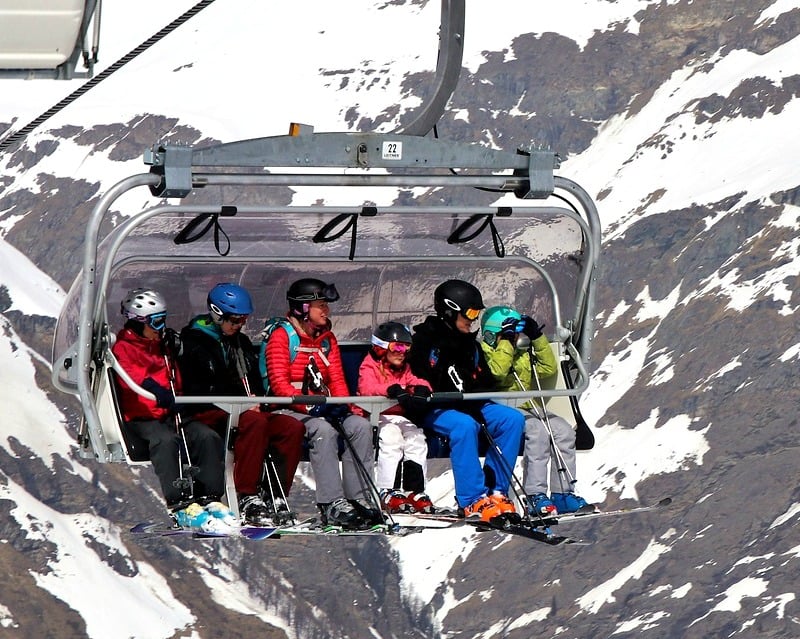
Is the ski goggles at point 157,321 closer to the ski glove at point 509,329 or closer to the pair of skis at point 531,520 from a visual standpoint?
the pair of skis at point 531,520

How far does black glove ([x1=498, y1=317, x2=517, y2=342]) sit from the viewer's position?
50.2ft

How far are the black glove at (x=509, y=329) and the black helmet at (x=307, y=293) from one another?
1713 millimetres

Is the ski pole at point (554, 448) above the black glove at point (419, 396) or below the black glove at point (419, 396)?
below

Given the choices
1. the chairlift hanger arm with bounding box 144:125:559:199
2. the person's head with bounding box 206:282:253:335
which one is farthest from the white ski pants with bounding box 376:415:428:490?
the chairlift hanger arm with bounding box 144:125:559:199

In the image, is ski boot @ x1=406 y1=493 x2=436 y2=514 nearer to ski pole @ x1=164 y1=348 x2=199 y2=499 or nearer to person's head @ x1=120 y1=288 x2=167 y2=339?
ski pole @ x1=164 y1=348 x2=199 y2=499

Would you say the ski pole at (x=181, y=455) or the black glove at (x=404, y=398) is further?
the black glove at (x=404, y=398)

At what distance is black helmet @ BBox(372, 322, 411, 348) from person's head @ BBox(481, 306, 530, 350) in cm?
100

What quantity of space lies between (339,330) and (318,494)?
324 cm

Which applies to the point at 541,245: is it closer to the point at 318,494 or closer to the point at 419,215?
the point at 419,215

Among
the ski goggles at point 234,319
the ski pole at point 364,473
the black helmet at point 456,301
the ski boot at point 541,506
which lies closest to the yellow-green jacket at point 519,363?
the black helmet at point 456,301

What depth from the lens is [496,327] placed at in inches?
603

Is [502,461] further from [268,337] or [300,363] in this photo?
[268,337]

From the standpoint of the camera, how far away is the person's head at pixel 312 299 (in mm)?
14469

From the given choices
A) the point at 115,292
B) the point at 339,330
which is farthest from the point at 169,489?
the point at 339,330
